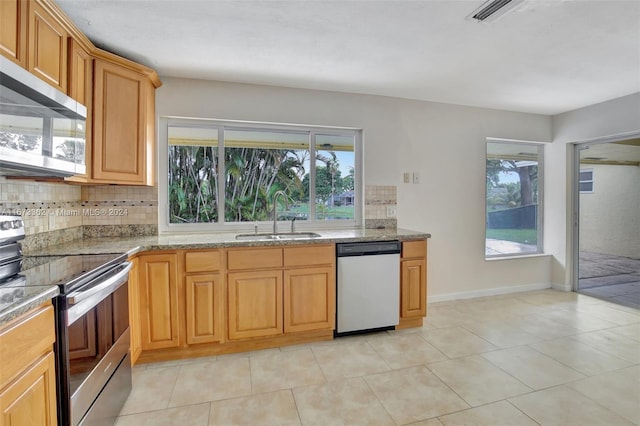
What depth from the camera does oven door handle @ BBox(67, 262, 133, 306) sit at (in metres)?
1.30

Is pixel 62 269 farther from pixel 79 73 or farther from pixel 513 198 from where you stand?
pixel 513 198

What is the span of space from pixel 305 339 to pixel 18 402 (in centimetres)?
187

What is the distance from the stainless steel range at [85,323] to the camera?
1.26m

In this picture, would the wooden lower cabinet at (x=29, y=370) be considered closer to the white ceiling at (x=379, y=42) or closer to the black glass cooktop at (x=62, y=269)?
the black glass cooktop at (x=62, y=269)

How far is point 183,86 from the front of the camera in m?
2.81

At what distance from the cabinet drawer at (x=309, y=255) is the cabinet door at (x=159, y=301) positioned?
2.77ft

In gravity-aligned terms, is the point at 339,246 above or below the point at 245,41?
below

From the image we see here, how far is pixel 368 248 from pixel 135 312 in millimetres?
1803

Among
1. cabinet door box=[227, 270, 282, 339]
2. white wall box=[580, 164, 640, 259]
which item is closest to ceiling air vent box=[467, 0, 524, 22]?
Result: cabinet door box=[227, 270, 282, 339]

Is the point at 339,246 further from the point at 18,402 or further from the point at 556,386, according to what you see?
the point at 18,402

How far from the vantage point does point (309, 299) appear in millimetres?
2572

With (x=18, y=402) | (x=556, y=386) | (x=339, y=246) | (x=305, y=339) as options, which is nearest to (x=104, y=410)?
(x=18, y=402)

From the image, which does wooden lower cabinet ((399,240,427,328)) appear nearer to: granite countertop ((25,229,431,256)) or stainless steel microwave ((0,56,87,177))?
granite countertop ((25,229,431,256))

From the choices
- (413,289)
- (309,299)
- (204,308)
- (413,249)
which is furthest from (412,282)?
(204,308)
